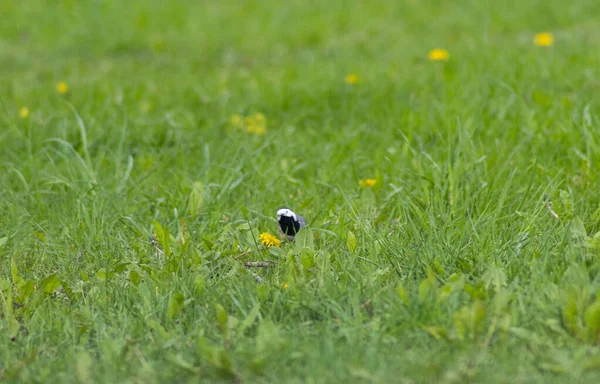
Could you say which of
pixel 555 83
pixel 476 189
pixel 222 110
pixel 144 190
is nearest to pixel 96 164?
pixel 144 190

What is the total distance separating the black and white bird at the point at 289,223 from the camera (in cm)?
295

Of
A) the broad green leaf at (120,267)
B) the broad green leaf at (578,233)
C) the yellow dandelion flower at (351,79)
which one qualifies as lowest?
the yellow dandelion flower at (351,79)

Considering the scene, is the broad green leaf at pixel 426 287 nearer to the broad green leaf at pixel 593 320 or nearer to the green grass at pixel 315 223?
the green grass at pixel 315 223

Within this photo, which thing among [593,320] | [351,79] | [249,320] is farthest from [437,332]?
[351,79]

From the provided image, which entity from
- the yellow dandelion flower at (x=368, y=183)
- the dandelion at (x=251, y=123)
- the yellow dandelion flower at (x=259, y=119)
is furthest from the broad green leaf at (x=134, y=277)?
the yellow dandelion flower at (x=259, y=119)

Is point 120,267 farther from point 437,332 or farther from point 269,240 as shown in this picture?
point 437,332

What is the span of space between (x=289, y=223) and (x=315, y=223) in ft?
0.66

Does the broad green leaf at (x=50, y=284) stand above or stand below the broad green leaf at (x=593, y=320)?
above

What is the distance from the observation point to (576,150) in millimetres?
Result: 3484

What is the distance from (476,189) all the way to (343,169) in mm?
757

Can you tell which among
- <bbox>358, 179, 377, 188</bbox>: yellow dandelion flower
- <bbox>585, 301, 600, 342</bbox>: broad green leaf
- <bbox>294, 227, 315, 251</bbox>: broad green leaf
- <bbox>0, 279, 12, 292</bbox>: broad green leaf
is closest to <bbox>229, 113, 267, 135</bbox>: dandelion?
<bbox>358, 179, 377, 188</bbox>: yellow dandelion flower

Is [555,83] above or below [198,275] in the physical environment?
below

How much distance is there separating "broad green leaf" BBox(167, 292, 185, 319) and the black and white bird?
0.62 meters

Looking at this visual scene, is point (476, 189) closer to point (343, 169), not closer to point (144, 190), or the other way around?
point (343, 169)
